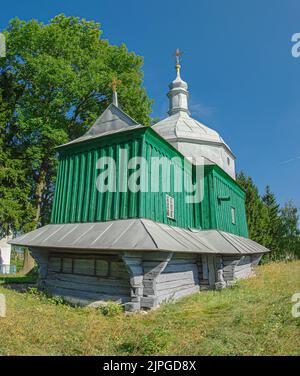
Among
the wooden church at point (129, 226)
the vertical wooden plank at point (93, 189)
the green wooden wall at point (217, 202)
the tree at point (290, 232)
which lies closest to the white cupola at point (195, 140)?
the green wooden wall at point (217, 202)

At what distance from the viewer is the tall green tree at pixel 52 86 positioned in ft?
65.2

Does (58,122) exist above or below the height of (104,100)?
below

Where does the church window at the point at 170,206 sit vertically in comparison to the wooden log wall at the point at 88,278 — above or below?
above

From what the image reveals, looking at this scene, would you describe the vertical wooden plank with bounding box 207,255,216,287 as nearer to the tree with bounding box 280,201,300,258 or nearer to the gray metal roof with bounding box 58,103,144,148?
the gray metal roof with bounding box 58,103,144,148

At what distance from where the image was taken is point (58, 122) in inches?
826

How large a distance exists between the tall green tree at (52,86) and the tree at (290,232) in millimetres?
22982

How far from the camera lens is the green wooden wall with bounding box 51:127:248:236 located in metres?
10.2

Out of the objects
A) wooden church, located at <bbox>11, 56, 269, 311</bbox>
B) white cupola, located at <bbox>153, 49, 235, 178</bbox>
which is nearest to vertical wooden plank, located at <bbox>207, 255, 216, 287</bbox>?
wooden church, located at <bbox>11, 56, 269, 311</bbox>

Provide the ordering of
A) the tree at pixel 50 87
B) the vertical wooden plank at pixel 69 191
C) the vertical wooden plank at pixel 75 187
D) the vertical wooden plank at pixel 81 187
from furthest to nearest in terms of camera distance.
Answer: the tree at pixel 50 87, the vertical wooden plank at pixel 69 191, the vertical wooden plank at pixel 75 187, the vertical wooden plank at pixel 81 187

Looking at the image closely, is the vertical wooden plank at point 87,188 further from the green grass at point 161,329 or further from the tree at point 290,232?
the tree at point 290,232

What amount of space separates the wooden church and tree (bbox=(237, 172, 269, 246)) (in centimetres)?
1281
